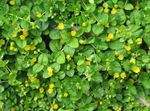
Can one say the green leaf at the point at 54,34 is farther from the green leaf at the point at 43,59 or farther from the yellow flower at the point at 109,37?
the yellow flower at the point at 109,37

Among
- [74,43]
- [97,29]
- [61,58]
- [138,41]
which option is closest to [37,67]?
[61,58]

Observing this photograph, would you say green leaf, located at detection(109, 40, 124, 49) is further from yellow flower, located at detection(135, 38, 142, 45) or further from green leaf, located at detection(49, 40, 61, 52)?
green leaf, located at detection(49, 40, 61, 52)

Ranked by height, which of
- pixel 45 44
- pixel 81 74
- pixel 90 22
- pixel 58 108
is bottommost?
pixel 58 108

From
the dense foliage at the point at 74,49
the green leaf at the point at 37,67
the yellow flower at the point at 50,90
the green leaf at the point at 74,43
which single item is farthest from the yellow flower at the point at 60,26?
the yellow flower at the point at 50,90

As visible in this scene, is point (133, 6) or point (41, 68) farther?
point (133, 6)

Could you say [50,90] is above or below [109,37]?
below

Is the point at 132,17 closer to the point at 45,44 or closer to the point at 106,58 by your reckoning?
the point at 106,58

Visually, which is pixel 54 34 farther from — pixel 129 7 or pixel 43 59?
pixel 129 7

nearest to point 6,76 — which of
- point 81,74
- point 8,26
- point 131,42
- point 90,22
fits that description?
point 8,26

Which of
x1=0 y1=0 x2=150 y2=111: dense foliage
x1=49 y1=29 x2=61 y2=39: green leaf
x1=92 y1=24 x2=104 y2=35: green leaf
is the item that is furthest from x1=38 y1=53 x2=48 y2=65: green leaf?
x1=92 y1=24 x2=104 y2=35: green leaf
